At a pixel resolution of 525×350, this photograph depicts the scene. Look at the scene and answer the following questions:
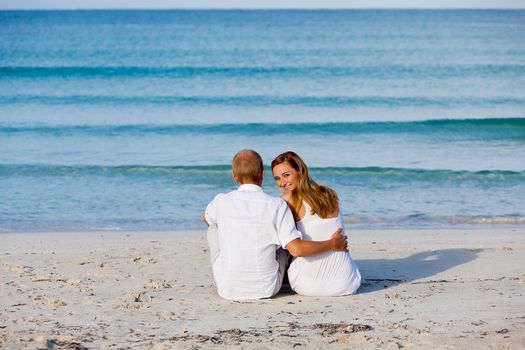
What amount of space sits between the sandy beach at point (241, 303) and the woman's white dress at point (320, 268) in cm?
9

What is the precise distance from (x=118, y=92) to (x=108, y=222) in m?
15.3

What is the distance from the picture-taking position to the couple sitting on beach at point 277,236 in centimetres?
540

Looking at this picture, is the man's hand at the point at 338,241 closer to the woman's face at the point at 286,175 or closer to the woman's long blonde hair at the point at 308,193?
the woman's long blonde hair at the point at 308,193

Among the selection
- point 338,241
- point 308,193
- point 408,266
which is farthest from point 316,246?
point 408,266

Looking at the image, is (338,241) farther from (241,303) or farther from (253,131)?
(253,131)

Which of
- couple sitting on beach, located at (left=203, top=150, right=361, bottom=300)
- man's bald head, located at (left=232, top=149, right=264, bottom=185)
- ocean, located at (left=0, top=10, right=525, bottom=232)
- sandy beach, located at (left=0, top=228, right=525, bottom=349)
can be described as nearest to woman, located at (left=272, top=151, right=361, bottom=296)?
couple sitting on beach, located at (left=203, top=150, right=361, bottom=300)

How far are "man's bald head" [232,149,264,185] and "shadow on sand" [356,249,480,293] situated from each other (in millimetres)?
1282

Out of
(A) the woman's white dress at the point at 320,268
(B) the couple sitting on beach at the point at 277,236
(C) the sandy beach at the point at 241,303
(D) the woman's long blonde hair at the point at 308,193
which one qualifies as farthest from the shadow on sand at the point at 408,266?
(D) the woman's long blonde hair at the point at 308,193

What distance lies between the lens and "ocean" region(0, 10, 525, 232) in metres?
10.5

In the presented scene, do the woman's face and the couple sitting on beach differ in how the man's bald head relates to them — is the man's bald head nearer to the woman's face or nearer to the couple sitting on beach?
the couple sitting on beach

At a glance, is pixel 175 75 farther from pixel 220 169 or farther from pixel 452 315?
pixel 452 315

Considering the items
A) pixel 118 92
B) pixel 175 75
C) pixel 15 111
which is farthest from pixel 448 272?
pixel 175 75

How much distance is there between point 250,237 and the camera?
543cm

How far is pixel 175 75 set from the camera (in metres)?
28.1
